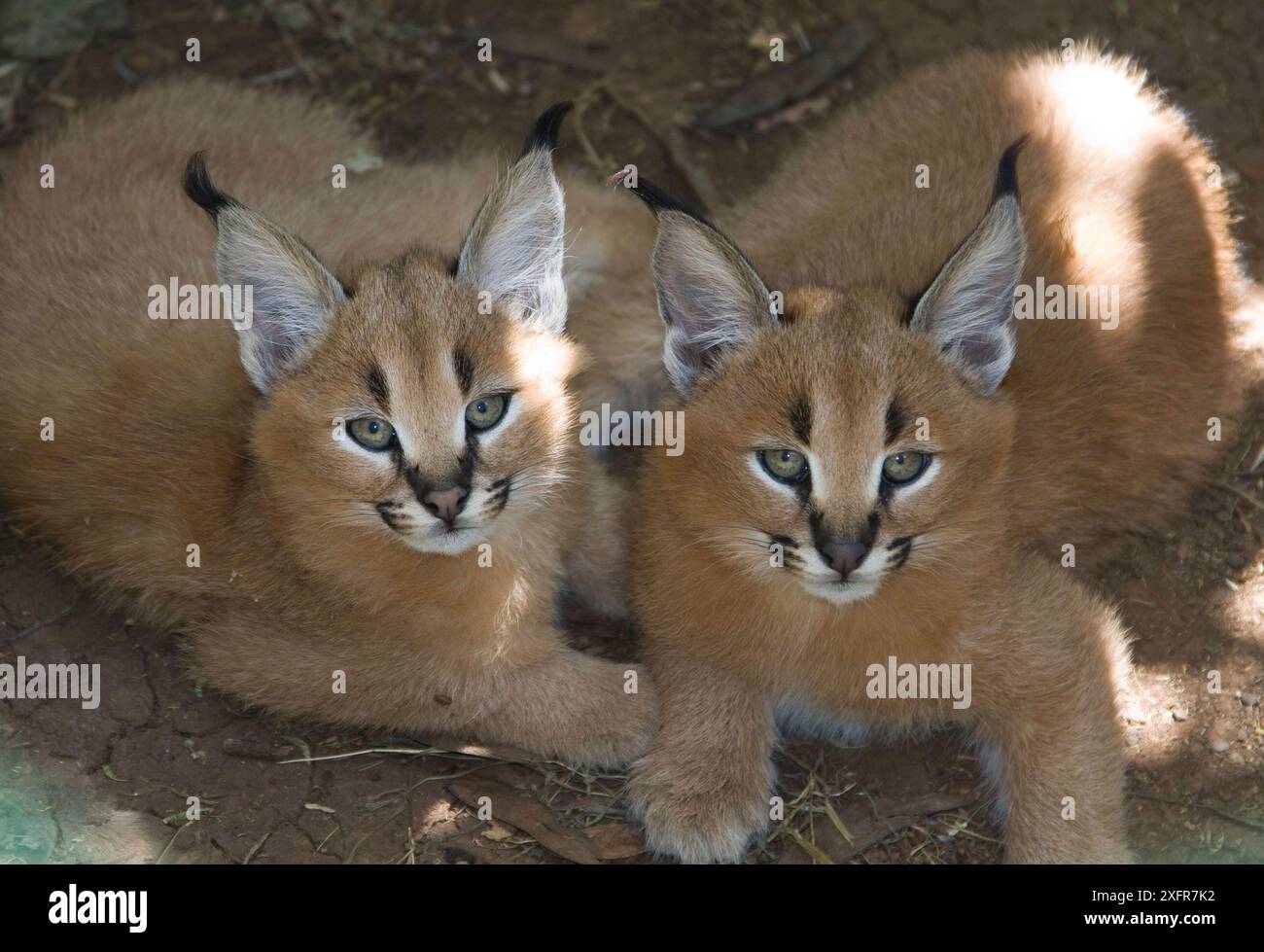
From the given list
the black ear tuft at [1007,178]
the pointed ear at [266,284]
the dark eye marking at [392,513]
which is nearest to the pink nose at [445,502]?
the dark eye marking at [392,513]

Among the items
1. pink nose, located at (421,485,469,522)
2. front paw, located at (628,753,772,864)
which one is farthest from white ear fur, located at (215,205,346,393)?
front paw, located at (628,753,772,864)

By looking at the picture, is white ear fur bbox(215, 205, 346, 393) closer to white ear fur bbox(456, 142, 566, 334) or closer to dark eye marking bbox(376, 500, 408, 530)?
white ear fur bbox(456, 142, 566, 334)

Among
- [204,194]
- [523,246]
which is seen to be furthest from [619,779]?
[204,194]

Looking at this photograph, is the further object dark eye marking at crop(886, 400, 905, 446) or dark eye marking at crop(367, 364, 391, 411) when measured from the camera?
dark eye marking at crop(367, 364, 391, 411)

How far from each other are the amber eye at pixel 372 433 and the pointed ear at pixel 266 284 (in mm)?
400

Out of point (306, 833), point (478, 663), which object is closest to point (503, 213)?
point (478, 663)

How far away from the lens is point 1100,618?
18.6ft

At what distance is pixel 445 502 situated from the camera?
4922 millimetres

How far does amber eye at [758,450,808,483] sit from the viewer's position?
194 inches

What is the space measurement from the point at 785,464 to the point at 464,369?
1138mm

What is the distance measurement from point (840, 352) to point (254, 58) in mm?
4809

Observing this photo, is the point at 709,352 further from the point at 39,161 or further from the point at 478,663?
the point at 39,161

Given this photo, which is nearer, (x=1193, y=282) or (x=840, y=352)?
(x=840, y=352)

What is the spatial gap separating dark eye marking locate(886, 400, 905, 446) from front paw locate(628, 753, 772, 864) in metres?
1.47
